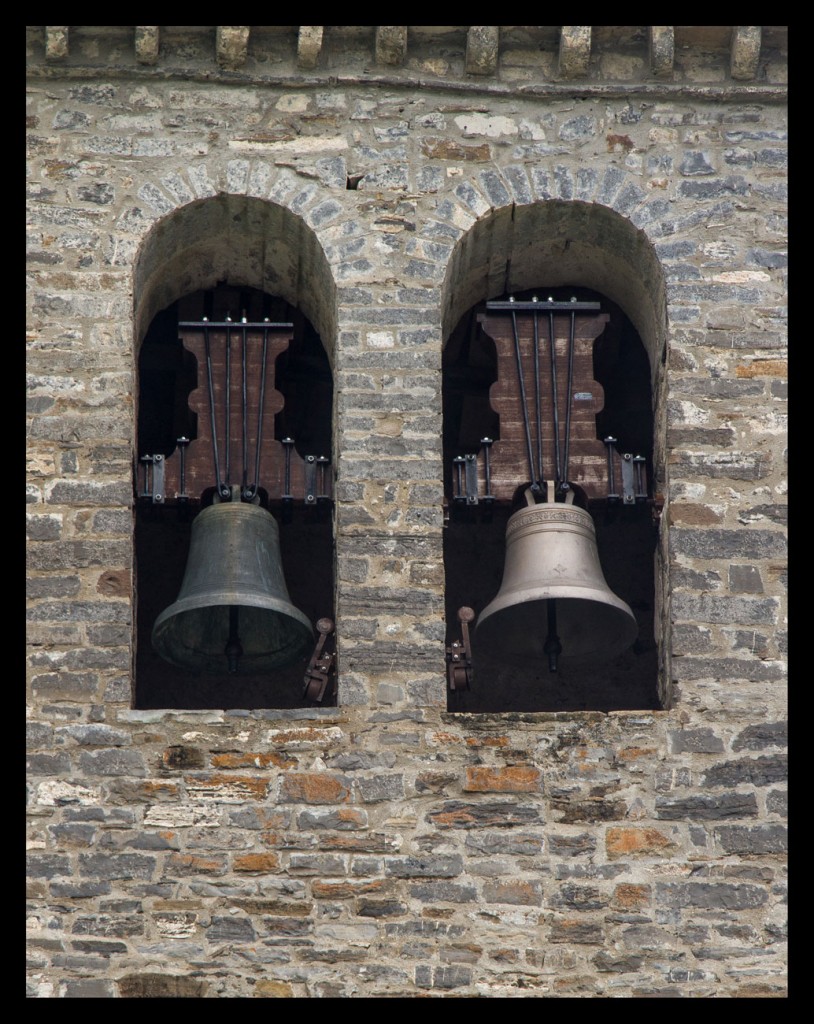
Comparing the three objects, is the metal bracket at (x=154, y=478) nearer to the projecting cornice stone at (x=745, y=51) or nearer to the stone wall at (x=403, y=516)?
the stone wall at (x=403, y=516)

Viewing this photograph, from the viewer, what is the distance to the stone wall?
10188 mm

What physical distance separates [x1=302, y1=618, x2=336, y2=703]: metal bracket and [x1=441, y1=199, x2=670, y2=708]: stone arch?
1461 millimetres

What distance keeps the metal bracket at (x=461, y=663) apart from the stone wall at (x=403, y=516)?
0.41ft

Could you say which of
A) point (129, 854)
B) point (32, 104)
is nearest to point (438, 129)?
point (32, 104)

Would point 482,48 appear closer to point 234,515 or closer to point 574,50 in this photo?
point 574,50

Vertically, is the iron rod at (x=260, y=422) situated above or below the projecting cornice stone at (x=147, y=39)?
below

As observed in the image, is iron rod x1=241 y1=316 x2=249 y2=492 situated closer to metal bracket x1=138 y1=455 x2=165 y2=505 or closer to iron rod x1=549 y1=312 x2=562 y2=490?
metal bracket x1=138 y1=455 x2=165 y2=505

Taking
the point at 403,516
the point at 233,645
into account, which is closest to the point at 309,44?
the point at 403,516

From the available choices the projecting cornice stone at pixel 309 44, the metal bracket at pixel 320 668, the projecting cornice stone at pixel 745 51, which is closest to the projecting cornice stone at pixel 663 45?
the projecting cornice stone at pixel 745 51

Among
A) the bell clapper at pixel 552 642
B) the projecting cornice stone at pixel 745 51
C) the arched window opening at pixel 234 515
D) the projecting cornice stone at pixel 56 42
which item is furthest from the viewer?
the projecting cornice stone at pixel 745 51

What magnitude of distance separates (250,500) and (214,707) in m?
1.30

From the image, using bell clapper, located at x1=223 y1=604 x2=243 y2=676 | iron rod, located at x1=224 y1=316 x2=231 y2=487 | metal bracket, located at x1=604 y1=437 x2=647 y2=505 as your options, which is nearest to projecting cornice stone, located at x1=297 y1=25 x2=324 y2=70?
iron rod, located at x1=224 y1=316 x2=231 y2=487

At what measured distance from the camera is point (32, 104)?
11695 millimetres

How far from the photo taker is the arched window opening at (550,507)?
11.1 m
